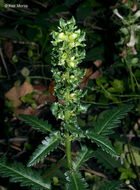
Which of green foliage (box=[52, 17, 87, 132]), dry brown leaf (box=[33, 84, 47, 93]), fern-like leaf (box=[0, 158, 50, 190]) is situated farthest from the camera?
dry brown leaf (box=[33, 84, 47, 93])

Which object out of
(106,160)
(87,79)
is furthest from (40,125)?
(87,79)

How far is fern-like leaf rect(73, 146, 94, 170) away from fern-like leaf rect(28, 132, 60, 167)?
6.0 inches

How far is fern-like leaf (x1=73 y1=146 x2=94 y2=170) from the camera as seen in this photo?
106 centimetres

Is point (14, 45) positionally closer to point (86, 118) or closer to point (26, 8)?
point (26, 8)

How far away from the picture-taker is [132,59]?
1.69m

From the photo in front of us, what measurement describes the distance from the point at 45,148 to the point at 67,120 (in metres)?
0.13

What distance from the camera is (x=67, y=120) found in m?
0.95

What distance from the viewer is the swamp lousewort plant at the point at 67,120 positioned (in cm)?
82

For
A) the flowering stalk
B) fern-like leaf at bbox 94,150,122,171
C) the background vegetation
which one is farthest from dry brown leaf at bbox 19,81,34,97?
the flowering stalk

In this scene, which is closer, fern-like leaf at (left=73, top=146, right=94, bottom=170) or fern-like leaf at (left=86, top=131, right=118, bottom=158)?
fern-like leaf at (left=86, top=131, right=118, bottom=158)

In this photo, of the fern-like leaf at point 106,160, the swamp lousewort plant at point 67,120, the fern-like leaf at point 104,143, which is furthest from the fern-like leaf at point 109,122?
the fern-like leaf at point 106,160

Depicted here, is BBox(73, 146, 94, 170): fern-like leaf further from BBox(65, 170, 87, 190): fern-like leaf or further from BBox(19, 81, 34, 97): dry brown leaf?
BBox(19, 81, 34, 97): dry brown leaf

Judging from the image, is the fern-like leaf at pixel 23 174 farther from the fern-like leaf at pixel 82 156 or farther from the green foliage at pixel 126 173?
the green foliage at pixel 126 173

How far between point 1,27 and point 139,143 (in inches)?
64.7
